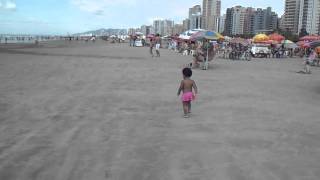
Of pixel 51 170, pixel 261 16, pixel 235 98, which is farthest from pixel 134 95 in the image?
pixel 261 16

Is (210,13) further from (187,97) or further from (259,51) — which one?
(187,97)

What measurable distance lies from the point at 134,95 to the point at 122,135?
4.92 meters

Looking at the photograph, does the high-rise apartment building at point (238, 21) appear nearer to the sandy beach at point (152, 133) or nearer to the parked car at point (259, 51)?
the parked car at point (259, 51)

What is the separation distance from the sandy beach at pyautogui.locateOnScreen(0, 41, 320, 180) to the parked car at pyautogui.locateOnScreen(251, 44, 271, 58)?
2809cm

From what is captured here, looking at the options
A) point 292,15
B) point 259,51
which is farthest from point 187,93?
point 292,15

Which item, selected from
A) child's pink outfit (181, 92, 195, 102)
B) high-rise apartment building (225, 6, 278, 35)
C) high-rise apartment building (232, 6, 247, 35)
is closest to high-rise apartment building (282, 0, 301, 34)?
high-rise apartment building (225, 6, 278, 35)

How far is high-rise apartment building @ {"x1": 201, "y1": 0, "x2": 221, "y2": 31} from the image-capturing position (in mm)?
178375

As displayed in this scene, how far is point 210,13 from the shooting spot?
189 metres

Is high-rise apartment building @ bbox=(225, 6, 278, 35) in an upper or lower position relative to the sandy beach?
upper

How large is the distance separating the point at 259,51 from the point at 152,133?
36.2 metres

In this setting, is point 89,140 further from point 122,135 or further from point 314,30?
point 314,30

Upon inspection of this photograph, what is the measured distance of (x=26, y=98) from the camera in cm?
1162

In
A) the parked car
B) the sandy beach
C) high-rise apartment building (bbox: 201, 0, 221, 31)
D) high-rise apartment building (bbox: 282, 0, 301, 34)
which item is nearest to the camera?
the sandy beach

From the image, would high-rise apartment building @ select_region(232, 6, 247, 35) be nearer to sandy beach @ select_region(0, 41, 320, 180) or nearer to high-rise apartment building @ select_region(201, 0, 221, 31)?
high-rise apartment building @ select_region(201, 0, 221, 31)
